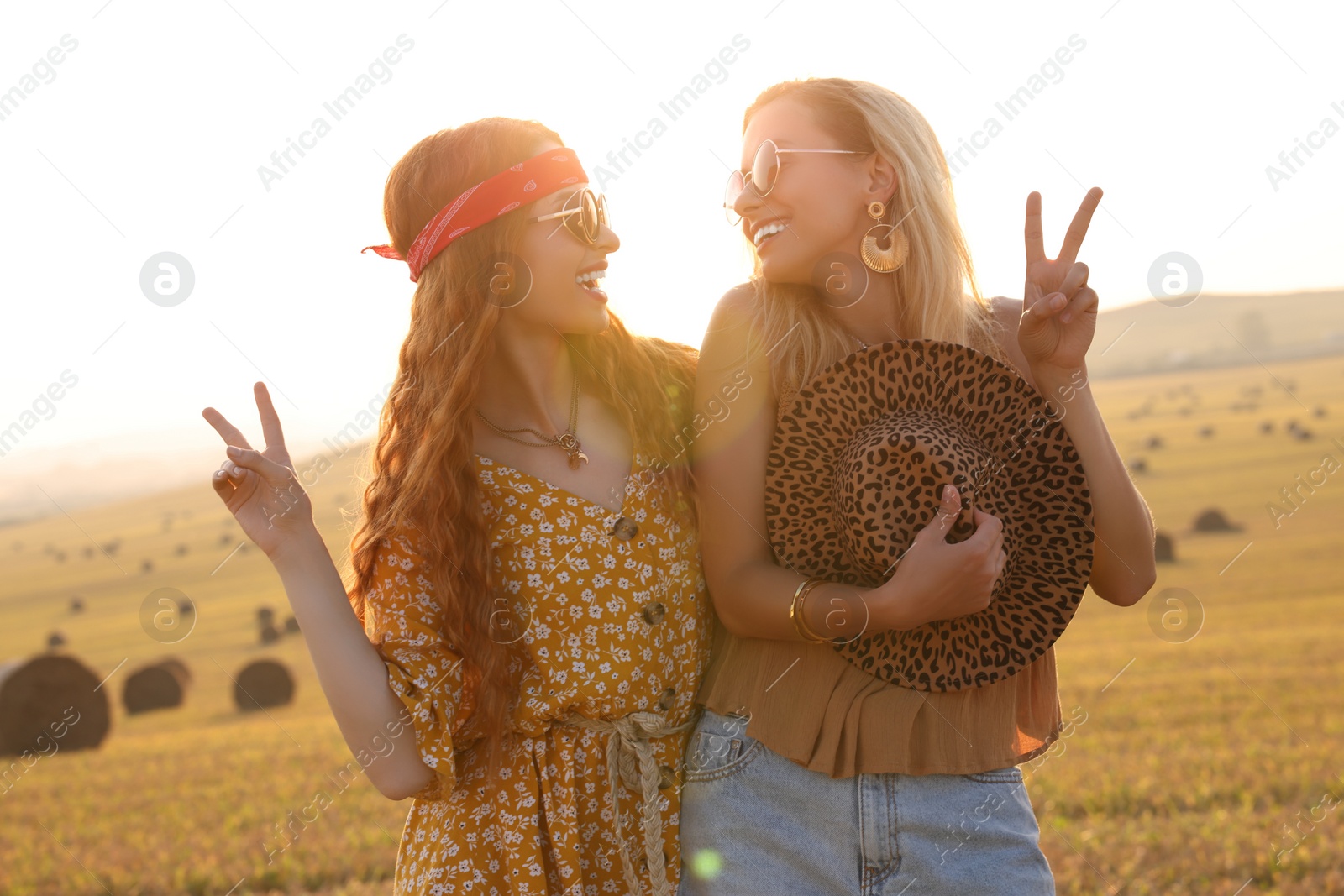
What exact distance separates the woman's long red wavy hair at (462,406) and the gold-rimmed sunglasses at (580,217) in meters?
0.11

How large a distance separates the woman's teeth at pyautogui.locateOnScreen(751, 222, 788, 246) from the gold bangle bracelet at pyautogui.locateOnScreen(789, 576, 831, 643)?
896 mm

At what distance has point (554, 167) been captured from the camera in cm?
268

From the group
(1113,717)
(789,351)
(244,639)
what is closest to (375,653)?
(789,351)

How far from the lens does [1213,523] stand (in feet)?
83.7

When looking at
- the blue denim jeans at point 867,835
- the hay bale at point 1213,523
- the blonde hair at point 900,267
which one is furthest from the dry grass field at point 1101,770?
the blonde hair at point 900,267

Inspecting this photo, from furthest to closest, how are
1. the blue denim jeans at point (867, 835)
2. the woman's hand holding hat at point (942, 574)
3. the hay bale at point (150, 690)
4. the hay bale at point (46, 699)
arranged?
the hay bale at point (150, 690) → the hay bale at point (46, 699) → the blue denim jeans at point (867, 835) → the woman's hand holding hat at point (942, 574)

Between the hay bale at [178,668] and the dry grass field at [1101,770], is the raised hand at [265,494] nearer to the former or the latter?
the dry grass field at [1101,770]

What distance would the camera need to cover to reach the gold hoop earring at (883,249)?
2.58 metres

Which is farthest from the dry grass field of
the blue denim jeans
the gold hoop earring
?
the gold hoop earring

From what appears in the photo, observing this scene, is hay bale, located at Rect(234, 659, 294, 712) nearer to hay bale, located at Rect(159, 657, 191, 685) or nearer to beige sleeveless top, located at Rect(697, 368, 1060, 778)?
hay bale, located at Rect(159, 657, 191, 685)

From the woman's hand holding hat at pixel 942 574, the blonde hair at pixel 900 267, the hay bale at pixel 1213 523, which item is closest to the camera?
the woman's hand holding hat at pixel 942 574

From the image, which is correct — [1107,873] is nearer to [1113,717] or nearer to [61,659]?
[1113,717]

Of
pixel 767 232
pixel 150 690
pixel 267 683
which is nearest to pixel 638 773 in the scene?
pixel 767 232

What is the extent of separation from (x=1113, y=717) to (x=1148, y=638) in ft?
22.2
